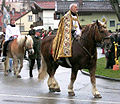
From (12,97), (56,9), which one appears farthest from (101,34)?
(56,9)

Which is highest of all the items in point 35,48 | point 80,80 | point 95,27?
point 95,27

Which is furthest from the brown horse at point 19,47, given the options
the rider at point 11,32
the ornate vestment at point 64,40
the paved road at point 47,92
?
the ornate vestment at point 64,40

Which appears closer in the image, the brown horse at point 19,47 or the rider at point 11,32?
the brown horse at point 19,47

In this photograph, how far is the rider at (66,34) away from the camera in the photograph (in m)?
11.8

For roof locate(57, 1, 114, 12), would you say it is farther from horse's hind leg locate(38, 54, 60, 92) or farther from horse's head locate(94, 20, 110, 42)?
horse's head locate(94, 20, 110, 42)

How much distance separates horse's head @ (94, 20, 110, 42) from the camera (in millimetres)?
11195

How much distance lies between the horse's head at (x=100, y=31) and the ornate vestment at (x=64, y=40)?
0.91m

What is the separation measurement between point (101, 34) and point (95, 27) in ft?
1.01

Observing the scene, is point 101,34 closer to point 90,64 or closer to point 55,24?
point 90,64

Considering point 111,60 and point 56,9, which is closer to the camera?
point 111,60

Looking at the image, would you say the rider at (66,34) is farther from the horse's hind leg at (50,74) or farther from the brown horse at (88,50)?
the horse's hind leg at (50,74)

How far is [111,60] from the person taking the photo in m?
19.6

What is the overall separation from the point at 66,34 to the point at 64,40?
197mm

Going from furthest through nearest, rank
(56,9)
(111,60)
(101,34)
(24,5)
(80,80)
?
(24,5) → (56,9) → (111,60) → (80,80) → (101,34)
